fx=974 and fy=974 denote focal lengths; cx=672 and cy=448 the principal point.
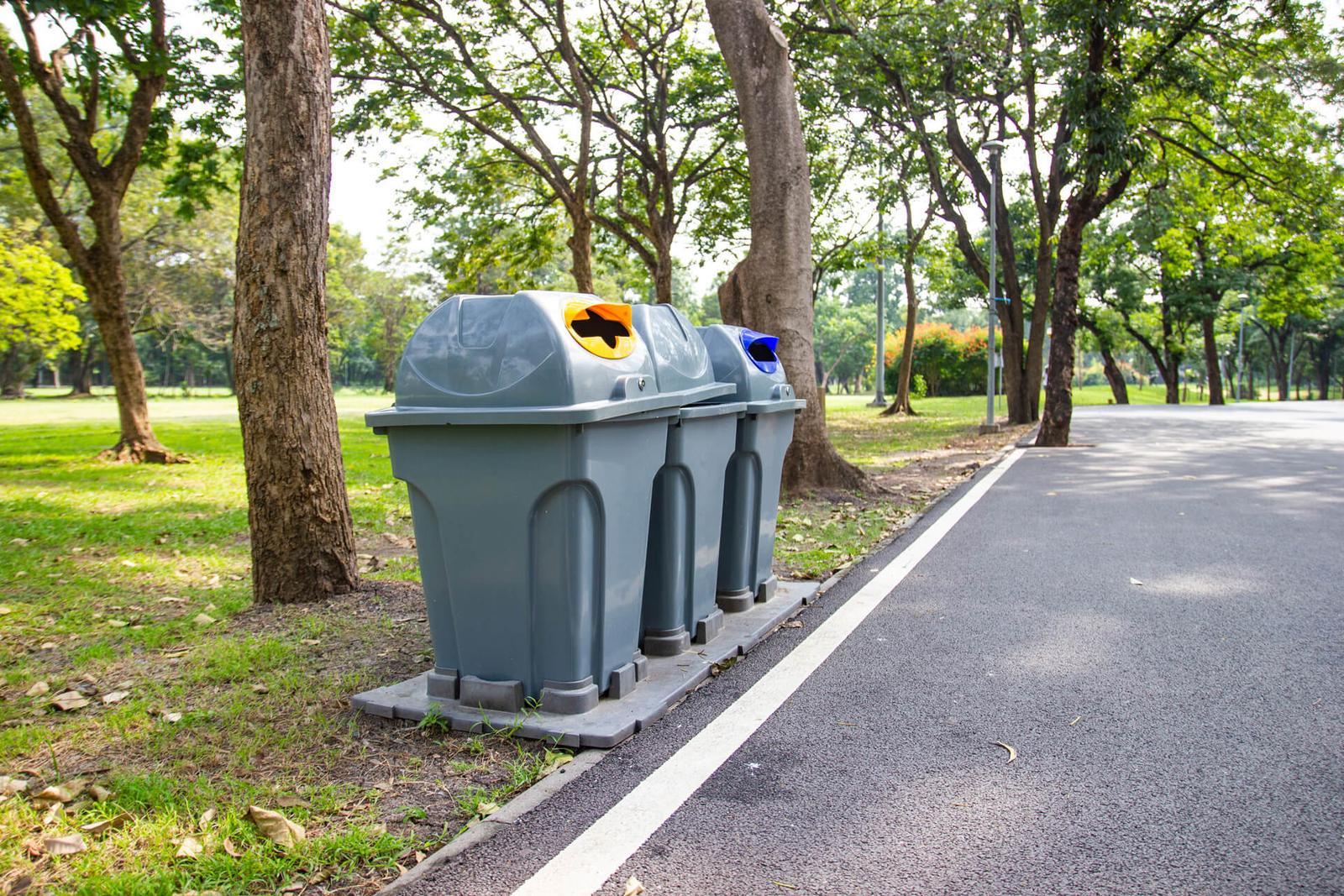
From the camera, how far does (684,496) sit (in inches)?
172

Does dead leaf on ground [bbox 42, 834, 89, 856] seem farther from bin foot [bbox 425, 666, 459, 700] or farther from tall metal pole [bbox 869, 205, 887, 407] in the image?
tall metal pole [bbox 869, 205, 887, 407]

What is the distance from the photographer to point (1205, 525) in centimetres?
841

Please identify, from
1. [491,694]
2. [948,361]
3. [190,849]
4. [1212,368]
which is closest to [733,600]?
[491,694]

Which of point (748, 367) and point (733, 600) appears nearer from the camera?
point (748, 367)

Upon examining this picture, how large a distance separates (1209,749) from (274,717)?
3430mm

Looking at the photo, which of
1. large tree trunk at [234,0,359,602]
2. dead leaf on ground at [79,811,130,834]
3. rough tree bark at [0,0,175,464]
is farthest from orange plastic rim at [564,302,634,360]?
rough tree bark at [0,0,175,464]

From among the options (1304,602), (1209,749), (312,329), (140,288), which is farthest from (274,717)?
(140,288)

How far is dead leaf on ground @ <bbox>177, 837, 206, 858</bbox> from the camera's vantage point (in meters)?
2.67

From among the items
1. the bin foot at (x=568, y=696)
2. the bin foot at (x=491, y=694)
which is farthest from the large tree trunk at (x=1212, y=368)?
the bin foot at (x=491, y=694)

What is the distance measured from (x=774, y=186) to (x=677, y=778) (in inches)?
303

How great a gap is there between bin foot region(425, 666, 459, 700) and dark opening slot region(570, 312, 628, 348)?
143 cm

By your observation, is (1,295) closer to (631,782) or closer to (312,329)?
(312,329)

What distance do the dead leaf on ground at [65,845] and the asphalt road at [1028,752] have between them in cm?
103

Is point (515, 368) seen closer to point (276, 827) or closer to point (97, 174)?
point (276, 827)
